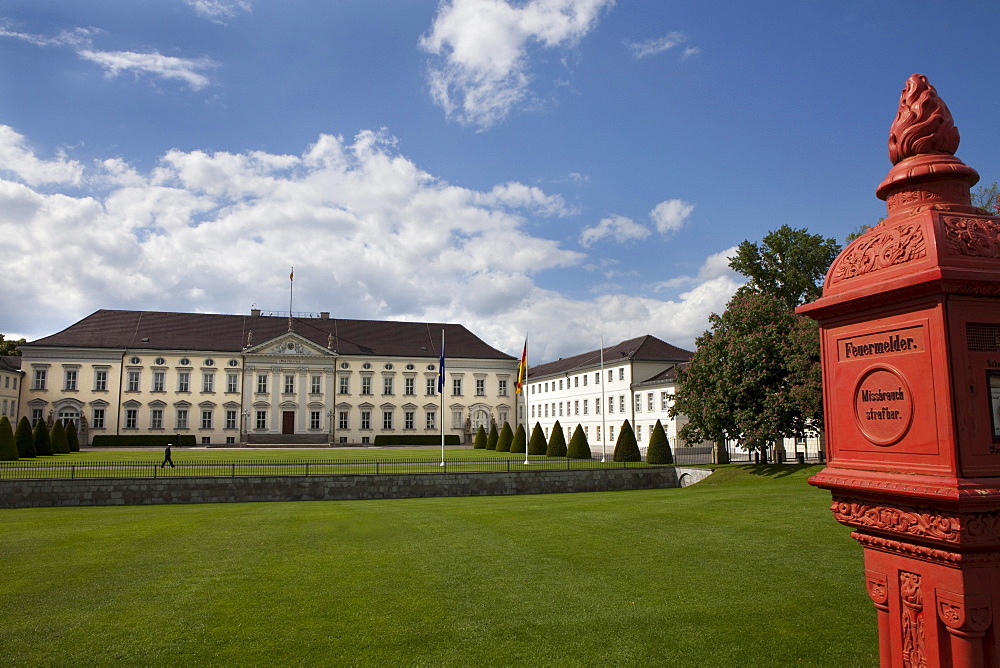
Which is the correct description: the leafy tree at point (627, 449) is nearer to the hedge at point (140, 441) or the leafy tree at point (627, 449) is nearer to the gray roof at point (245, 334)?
the gray roof at point (245, 334)

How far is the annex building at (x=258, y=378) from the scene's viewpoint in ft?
217

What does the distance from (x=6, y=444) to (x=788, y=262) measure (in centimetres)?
4855

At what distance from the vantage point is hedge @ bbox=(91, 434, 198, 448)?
2461 inches

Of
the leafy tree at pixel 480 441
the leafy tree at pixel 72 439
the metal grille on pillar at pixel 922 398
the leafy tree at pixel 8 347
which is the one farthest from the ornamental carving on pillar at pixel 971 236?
the leafy tree at pixel 8 347

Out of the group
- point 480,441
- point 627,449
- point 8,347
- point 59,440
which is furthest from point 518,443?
point 8,347

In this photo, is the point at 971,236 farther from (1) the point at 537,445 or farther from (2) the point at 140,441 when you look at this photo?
(2) the point at 140,441

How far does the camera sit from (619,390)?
53969mm

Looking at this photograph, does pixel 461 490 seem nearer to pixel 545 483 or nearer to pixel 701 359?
pixel 545 483

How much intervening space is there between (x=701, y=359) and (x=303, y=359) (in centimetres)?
5200

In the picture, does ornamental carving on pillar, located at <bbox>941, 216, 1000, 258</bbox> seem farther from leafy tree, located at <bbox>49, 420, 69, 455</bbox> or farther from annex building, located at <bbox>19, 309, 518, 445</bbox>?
annex building, located at <bbox>19, 309, 518, 445</bbox>

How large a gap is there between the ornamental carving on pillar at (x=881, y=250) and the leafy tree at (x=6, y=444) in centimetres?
4517

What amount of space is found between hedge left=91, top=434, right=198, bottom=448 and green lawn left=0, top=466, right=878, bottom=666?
5373 cm

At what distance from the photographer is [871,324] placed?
4227 mm

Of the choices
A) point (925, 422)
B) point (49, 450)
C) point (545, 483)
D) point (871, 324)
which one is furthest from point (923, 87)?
point (49, 450)
